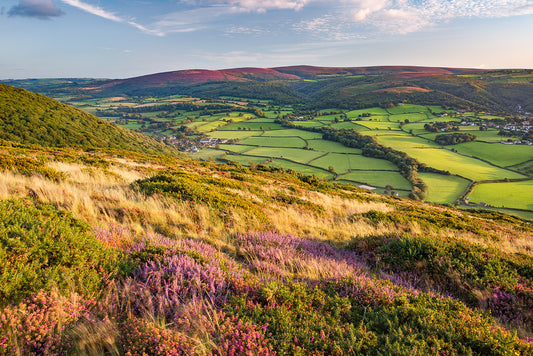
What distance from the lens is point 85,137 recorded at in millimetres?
53500

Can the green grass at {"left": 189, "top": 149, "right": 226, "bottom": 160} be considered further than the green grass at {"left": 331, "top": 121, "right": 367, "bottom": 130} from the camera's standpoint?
No

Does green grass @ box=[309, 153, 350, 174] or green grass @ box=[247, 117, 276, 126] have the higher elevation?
green grass @ box=[247, 117, 276, 126]

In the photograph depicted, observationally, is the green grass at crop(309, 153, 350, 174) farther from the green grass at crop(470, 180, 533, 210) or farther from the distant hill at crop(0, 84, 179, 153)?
the distant hill at crop(0, 84, 179, 153)

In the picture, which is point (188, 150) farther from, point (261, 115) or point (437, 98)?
point (437, 98)

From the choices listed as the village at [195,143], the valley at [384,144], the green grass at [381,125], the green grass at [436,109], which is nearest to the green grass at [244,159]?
the valley at [384,144]

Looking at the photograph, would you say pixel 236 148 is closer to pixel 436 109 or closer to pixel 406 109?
pixel 406 109

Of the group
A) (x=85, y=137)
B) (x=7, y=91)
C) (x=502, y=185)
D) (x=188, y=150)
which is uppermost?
(x=7, y=91)

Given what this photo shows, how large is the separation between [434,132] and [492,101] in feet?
374

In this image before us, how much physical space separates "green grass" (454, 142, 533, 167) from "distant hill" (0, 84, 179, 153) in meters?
103

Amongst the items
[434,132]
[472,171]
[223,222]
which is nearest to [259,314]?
[223,222]

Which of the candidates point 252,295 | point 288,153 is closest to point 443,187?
point 288,153

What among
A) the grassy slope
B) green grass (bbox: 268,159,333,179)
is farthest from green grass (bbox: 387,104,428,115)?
the grassy slope

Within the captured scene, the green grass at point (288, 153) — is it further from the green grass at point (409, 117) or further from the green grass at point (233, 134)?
the green grass at point (409, 117)

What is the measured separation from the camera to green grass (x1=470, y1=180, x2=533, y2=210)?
47375 mm
